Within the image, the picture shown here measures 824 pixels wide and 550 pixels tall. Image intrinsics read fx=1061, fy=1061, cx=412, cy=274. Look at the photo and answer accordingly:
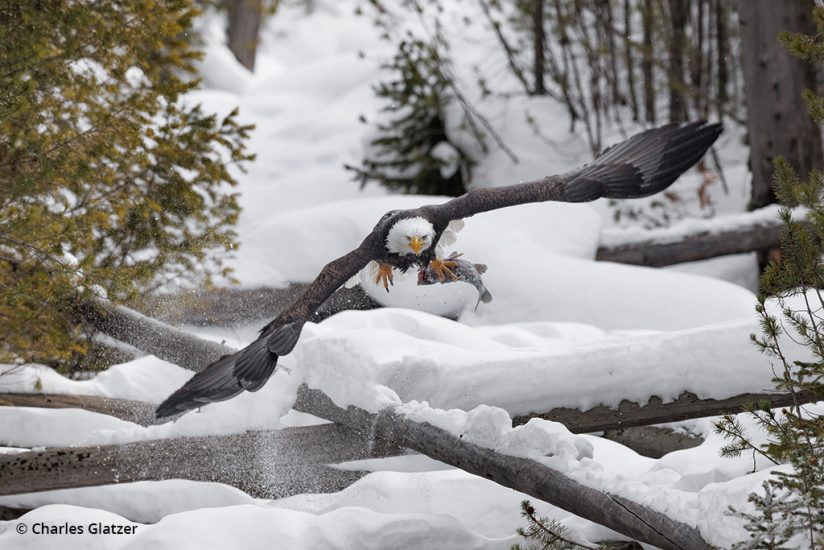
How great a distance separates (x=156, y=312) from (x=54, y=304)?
1.02m

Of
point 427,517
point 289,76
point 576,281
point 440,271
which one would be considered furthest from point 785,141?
point 289,76

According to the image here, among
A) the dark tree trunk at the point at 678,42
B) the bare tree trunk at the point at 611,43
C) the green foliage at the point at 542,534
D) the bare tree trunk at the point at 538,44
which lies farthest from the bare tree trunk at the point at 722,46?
the green foliage at the point at 542,534

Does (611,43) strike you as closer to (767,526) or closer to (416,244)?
(416,244)

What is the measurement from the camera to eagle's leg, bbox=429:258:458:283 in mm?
5273

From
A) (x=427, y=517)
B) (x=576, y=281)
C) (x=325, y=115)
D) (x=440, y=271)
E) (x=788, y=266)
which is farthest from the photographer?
(x=325, y=115)

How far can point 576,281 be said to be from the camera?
881 cm

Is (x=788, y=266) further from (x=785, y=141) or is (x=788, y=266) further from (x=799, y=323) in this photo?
(x=785, y=141)

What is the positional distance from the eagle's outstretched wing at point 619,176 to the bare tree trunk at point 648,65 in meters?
7.09

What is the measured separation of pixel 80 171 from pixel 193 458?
1621 mm

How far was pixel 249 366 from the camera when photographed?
4.21 m

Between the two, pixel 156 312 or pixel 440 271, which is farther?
pixel 156 312

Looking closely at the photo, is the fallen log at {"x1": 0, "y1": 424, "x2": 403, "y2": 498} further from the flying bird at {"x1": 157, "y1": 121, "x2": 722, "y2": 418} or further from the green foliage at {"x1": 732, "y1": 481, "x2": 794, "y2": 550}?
the green foliage at {"x1": 732, "y1": 481, "x2": 794, "y2": 550}

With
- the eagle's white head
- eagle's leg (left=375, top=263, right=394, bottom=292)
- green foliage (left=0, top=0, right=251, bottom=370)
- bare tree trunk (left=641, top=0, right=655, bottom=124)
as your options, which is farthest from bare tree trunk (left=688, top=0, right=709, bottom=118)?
the eagle's white head

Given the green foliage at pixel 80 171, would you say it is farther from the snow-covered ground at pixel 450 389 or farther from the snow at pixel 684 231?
the snow at pixel 684 231
